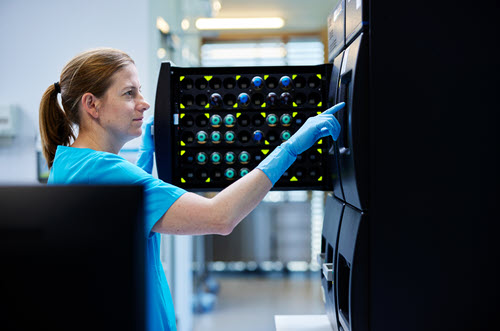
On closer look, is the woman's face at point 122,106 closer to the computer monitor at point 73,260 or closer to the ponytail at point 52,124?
the ponytail at point 52,124

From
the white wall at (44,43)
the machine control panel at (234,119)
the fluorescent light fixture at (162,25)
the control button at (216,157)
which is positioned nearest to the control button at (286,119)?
the machine control panel at (234,119)

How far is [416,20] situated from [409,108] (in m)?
0.18

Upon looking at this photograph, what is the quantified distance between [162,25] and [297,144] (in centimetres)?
230

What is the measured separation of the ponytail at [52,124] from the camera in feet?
4.27

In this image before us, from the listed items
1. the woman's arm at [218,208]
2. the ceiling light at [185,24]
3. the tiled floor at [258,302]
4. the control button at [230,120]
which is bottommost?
the tiled floor at [258,302]

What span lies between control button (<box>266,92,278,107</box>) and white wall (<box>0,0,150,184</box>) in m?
1.66

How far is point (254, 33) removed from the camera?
481cm

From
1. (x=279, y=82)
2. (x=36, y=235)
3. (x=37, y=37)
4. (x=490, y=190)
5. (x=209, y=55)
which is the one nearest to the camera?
(x=36, y=235)

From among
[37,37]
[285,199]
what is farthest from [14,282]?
[285,199]

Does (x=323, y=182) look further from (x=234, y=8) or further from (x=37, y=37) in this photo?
(x=234, y=8)

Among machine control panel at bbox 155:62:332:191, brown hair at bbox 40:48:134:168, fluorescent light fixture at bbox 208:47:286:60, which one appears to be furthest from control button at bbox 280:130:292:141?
fluorescent light fixture at bbox 208:47:286:60

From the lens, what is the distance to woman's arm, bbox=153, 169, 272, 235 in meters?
1.06

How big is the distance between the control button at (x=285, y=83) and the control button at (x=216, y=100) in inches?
7.0

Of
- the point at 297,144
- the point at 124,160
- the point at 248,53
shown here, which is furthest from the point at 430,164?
the point at 248,53
